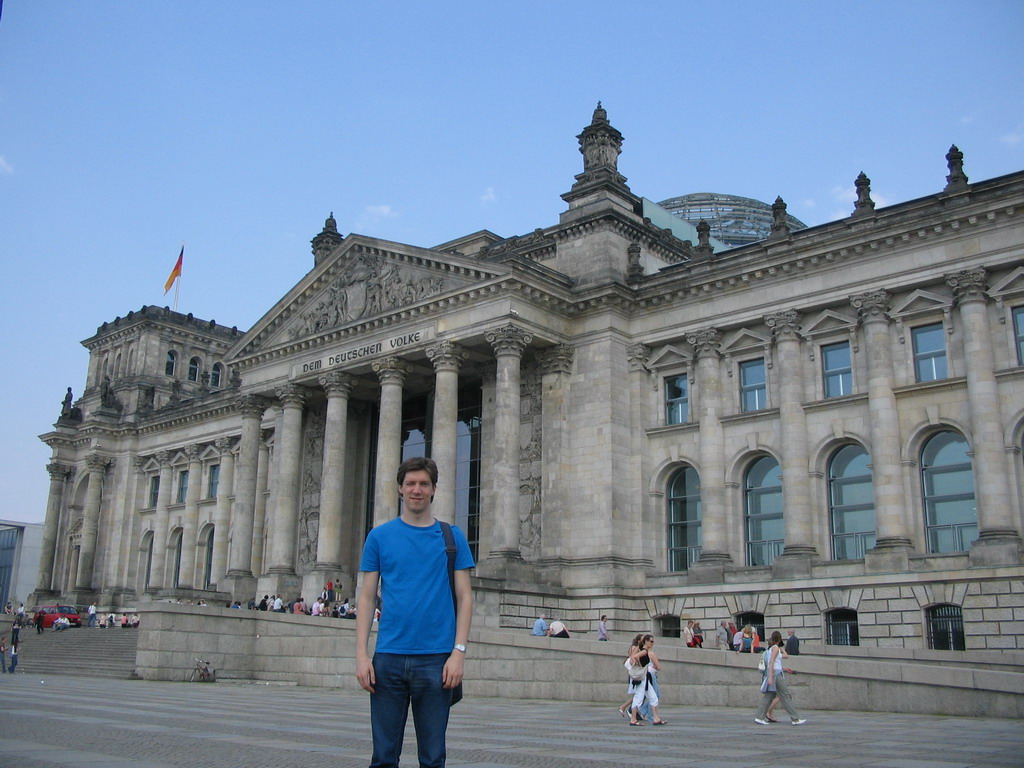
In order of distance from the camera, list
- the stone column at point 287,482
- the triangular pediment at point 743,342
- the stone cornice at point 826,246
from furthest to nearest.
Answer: the stone column at point 287,482 < the triangular pediment at point 743,342 < the stone cornice at point 826,246

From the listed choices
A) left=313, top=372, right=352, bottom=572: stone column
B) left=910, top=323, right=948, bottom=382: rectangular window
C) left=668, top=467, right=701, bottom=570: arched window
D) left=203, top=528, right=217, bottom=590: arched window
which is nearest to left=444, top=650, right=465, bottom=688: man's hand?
left=910, top=323, right=948, bottom=382: rectangular window

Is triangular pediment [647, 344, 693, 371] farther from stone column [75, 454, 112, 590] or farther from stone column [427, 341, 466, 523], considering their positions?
stone column [75, 454, 112, 590]

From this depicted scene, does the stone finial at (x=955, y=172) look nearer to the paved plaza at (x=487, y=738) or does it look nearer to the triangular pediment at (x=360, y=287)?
the triangular pediment at (x=360, y=287)

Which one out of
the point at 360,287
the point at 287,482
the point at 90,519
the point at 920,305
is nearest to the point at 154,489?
the point at 90,519

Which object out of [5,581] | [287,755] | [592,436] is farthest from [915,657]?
[5,581]

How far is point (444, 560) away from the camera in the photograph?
7.16 m

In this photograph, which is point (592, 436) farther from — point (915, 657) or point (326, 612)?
point (915, 657)

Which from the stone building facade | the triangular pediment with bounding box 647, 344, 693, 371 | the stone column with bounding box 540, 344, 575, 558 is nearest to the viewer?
the stone building facade

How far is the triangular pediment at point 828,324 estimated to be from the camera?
3791cm

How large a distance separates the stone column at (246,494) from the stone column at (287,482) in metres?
1.56

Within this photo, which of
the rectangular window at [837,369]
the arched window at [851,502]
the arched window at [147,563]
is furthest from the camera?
the arched window at [147,563]

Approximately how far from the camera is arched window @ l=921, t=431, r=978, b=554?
3441 cm

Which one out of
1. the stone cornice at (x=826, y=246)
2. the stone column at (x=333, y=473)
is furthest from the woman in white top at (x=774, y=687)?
the stone column at (x=333, y=473)

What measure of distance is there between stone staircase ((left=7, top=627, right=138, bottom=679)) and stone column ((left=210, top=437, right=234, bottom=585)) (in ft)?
34.3
